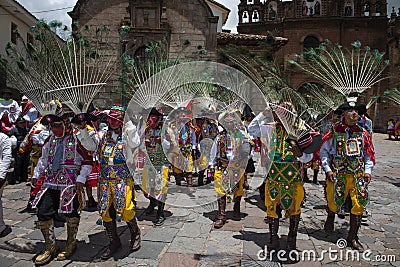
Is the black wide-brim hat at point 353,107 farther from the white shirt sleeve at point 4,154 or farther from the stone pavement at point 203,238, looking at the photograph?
the white shirt sleeve at point 4,154

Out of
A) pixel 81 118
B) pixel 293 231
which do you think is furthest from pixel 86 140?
pixel 293 231

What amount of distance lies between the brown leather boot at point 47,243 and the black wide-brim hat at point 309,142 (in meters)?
3.14

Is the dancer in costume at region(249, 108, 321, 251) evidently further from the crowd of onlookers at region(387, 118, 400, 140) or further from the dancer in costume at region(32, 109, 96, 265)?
the crowd of onlookers at region(387, 118, 400, 140)

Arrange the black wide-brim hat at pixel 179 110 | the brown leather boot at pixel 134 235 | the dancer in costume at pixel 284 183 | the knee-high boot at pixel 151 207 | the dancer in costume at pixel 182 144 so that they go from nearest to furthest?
the dancer in costume at pixel 284 183, the brown leather boot at pixel 134 235, the knee-high boot at pixel 151 207, the black wide-brim hat at pixel 179 110, the dancer in costume at pixel 182 144

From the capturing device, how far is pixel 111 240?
4297mm

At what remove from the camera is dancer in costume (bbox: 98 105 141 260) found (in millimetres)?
4117

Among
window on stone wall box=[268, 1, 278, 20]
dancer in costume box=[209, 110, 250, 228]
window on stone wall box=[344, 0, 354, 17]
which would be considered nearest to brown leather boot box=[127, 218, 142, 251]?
dancer in costume box=[209, 110, 250, 228]

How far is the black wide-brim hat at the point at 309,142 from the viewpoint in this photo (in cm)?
394

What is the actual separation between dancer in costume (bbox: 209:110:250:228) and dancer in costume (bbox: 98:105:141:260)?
1612 mm

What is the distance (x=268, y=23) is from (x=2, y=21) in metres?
25.2

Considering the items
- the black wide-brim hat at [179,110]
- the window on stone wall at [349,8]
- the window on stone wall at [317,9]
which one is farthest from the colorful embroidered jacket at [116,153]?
the window on stone wall at [349,8]

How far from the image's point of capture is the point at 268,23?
34.7 m

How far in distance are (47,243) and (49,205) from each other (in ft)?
1.65

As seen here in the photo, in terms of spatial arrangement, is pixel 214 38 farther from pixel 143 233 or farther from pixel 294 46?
pixel 294 46
